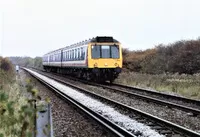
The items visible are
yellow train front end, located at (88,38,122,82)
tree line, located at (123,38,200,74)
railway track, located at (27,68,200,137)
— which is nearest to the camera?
railway track, located at (27,68,200,137)

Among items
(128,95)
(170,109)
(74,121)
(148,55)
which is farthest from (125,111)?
(148,55)

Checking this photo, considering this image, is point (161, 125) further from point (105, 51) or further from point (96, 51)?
point (105, 51)

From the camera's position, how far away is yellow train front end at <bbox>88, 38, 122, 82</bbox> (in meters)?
25.0

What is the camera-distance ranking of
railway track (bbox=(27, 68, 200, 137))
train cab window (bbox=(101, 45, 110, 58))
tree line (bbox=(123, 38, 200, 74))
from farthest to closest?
tree line (bbox=(123, 38, 200, 74)) → train cab window (bbox=(101, 45, 110, 58)) → railway track (bbox=(27, 68, 200, 137))

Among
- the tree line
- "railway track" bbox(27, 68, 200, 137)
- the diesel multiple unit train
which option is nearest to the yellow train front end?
the diesel multiple unit train

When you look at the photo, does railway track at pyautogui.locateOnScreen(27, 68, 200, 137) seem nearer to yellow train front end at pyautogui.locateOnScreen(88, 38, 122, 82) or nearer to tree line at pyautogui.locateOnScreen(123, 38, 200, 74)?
yellow train front end at pyautogui.locateOnScreen(88, 38, 122, 82)

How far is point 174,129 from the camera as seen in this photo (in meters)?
8.27

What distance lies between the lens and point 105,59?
83.0ft

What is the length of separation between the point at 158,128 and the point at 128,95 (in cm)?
808

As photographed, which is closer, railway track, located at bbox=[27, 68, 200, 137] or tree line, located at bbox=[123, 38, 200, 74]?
railway track, located at bbox=[27, 68, 200, 137]

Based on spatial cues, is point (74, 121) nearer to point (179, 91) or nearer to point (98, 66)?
point (179, 91)

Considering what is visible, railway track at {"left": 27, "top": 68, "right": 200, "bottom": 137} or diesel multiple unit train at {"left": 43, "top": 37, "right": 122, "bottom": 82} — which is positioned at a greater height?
diesel multiple unit train at {"left": 43, "top": 37, "right": 122, "bottom": 82}

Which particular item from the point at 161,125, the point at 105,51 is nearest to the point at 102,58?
the point at 105,51

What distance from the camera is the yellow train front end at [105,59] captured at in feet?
81.9
